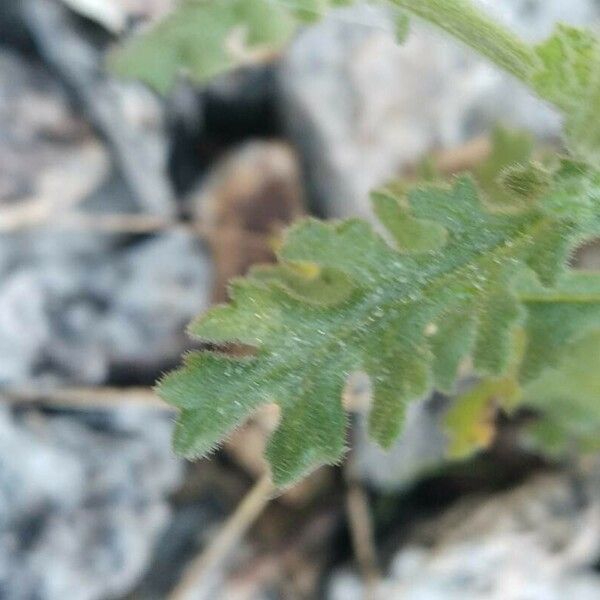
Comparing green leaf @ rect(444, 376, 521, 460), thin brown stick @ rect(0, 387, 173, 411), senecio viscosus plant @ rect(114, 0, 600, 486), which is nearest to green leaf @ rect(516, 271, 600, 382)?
senecio viscosus plant @ rect(114, 0, 600, 486)

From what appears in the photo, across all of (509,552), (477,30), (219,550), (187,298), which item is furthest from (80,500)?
(477,30)

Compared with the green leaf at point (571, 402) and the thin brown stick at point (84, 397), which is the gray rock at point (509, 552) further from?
the thin brown stick at point (84, 397)

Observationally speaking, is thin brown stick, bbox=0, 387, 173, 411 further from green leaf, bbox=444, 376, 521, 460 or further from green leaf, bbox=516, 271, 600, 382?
green leaf, bbox=516, 271, 600, 382

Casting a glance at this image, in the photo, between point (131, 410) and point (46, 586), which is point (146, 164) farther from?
point (46, 586)

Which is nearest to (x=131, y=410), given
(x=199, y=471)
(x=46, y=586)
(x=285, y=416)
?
(x=199, y=471)

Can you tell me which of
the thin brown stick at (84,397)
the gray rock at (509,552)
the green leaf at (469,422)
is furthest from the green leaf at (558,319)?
the thin brown stick at (84,397)

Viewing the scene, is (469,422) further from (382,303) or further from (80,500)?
(80,500)

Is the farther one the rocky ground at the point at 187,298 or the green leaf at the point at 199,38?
the rocky ground at the point at 187,298
